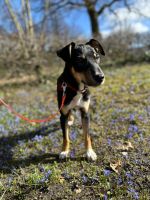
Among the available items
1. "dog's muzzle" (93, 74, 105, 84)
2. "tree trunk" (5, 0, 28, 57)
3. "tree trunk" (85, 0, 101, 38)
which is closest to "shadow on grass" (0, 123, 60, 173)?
"dog's muzzle" (93, 74, 105, 84)

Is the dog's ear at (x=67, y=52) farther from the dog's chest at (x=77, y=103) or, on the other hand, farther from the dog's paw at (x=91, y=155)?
the dog's paw at (x=91, y=155)

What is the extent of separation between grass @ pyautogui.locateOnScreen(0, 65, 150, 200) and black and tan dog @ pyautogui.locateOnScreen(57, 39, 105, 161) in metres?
0.39

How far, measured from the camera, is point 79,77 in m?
4.95

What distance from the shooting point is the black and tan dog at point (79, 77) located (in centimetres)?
466

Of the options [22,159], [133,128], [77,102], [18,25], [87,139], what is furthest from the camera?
[18,25]

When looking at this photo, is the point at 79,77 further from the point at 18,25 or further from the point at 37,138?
the point at 18,25

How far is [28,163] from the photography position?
17.8 feet

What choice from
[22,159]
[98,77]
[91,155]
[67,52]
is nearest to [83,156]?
[91,155]

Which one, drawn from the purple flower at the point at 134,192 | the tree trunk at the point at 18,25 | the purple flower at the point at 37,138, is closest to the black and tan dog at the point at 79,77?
the purple flower at the point at 37,138

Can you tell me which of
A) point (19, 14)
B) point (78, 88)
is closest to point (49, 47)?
point (19, 14)

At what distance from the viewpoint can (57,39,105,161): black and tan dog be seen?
466 cm

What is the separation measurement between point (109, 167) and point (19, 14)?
1224 cm

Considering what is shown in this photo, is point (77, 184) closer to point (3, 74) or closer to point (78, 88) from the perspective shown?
point (78, 88)

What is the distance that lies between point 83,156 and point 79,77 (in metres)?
1.38
